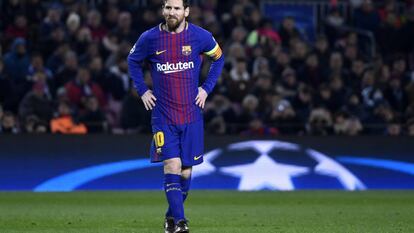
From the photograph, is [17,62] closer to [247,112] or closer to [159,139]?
[247,112]

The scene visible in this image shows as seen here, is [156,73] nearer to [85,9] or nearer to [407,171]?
[407,171]

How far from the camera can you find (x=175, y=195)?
9680 mm

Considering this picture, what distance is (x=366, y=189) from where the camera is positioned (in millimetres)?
Result: 17562

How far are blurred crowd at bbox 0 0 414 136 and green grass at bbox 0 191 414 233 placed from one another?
7.91 ft

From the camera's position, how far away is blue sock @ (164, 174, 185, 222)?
9.61 m

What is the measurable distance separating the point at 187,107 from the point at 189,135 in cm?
27

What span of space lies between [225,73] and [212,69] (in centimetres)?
953

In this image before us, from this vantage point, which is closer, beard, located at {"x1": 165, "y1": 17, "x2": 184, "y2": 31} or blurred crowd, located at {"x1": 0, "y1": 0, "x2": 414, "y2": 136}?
beard, located at {"x1": 165, "y1": 17, "x2": 184, "y2": 31}

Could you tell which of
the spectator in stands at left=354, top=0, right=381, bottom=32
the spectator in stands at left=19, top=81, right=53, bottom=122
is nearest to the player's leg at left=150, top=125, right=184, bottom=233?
the spectator in stands at left=19, top=81, right=53, bottom=122

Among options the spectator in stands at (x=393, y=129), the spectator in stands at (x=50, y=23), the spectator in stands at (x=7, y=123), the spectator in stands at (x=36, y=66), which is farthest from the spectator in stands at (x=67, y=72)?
the spectator in stands at (x=393, y=129)

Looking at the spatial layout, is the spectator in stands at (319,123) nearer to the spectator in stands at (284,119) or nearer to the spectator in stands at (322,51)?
the spectator in stands at (284,119)

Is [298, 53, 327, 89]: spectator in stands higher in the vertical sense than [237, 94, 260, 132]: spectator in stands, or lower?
higher

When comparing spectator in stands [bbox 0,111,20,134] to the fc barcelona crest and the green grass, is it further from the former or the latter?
the fc barcelona crest

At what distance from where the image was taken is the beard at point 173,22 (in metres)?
9.78
